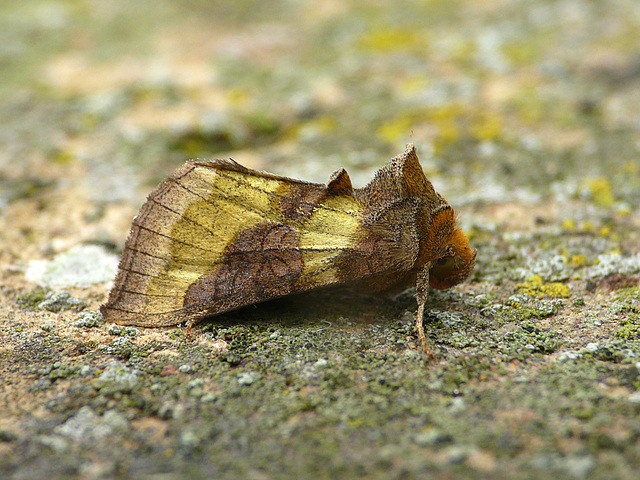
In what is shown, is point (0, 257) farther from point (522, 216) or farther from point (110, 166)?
point (522, 216)

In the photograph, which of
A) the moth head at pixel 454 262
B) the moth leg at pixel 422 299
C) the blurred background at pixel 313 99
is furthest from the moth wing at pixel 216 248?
the blurred background at pixel 313 99

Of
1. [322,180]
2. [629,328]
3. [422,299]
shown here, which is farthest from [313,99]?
[629,328]

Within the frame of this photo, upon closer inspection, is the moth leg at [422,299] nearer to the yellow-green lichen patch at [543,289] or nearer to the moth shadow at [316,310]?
the moth shadow at [316,310]

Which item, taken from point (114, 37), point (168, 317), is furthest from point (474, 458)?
point (114, 37)

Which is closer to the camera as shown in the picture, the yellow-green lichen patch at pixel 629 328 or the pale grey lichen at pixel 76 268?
the yellow-green lichen patch at pixel 629 328

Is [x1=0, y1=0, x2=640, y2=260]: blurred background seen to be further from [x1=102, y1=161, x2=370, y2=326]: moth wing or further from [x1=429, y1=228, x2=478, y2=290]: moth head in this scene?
[x1=102, y1=161, x2=370, y2=326]: moth wing

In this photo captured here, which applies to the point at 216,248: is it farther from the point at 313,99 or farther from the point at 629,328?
the point at 313,99
